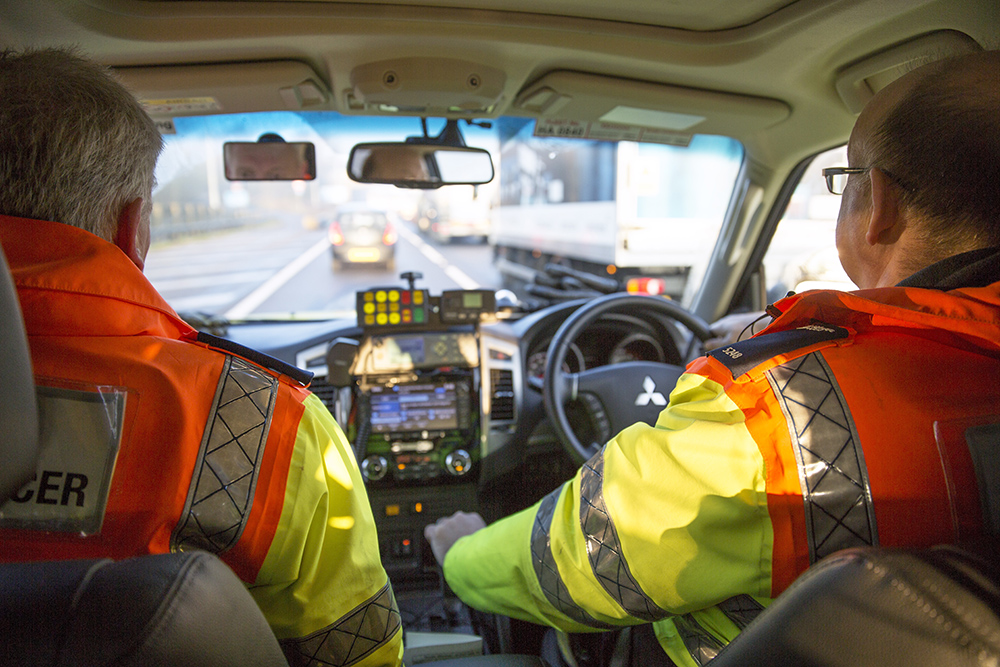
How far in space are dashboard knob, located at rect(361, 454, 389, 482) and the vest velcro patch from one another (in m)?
2.02

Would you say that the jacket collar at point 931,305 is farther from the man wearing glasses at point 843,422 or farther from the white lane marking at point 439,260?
the white lane marking at point 439,260

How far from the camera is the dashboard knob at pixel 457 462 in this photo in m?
2.94

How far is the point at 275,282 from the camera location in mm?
13258

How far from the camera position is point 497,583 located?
157 centimetres

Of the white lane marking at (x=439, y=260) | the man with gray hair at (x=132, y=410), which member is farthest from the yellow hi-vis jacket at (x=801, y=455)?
the white lane marking at (x=439, y=260)

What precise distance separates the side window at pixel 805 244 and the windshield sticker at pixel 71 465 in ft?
9.03

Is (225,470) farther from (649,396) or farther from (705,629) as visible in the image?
(649,396)

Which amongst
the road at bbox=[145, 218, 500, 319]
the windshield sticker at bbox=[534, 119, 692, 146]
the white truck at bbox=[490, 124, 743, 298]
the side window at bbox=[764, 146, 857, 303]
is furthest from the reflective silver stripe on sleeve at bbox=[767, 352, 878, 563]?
the road at bbox=[145, 218, 500, 319]

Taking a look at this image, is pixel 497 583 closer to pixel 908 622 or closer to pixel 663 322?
pixel 908 622

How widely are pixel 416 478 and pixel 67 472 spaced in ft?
6.80

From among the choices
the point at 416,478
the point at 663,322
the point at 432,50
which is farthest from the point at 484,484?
the point at 432,50

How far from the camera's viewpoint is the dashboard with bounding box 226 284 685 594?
288 centimetres

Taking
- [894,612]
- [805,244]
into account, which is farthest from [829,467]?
[805,244]

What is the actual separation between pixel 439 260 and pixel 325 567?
53.5ft
